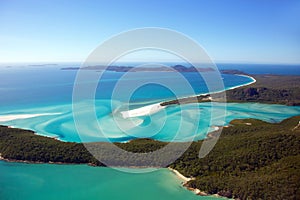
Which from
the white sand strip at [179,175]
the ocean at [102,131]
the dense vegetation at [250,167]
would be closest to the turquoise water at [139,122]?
the ocean at [102,131]

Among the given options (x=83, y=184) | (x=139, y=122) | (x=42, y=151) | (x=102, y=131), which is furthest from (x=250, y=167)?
(x=139, y=122)

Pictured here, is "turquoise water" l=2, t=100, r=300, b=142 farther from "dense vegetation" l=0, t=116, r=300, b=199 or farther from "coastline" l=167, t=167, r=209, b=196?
"coastline" l=167, t=167, r=209, b=196

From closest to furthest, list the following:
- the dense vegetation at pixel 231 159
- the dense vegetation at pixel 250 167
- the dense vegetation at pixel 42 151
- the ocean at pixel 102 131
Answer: the dense vegetation at pixel 250 167
the dense vegetation at pixel 231 159
the ocean at pixel 102 131
the dense vegetation at pixel 42 151

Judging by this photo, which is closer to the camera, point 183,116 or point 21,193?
point 21,193

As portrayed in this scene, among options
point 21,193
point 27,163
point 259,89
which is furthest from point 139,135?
point 259,89

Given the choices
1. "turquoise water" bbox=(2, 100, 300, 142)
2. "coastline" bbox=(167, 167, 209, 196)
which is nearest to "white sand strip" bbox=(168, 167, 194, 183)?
"coastline" bbox=(167, 167, 209, 196)

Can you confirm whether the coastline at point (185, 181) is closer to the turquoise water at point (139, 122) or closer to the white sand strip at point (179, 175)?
the white sand strip at point (179, 175)

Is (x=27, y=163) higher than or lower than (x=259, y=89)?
lower

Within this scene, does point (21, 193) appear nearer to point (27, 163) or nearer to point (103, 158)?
point (27, 163)

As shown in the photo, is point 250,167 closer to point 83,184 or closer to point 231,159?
point 231,159
